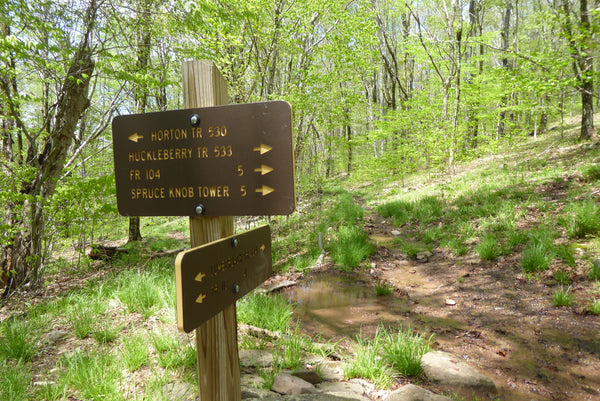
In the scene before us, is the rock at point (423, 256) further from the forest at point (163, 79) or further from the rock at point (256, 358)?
the rock at point (256, 358)

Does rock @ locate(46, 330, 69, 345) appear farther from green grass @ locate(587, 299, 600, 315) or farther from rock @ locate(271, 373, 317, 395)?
green grass @ locate(587, 299, 600, 315)

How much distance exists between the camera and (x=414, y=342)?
114 inches

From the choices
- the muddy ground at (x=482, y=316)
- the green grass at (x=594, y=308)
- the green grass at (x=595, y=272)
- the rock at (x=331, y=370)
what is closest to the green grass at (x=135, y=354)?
the rock at (x=331, y=370)

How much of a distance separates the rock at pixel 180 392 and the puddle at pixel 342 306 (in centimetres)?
190

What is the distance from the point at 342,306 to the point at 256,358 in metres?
2.17

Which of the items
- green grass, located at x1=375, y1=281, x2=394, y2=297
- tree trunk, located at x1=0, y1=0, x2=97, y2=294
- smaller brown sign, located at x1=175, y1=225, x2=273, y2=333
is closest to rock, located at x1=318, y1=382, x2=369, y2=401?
smaller brown sign, located at x1=175, y1=225, x2=273, y2=333

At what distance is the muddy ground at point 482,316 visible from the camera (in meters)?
2.99

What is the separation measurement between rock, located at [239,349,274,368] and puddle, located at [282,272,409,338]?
3.83 ft

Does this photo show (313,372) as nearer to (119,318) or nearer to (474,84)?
(119,318)

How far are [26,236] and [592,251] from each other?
8726 millimetres

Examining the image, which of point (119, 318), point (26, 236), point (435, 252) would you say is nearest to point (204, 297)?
point (119, 318)

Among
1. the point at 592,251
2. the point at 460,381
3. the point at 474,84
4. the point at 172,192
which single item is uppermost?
the point at 474,84

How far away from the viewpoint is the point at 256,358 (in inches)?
110

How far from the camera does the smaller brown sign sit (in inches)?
46.9
